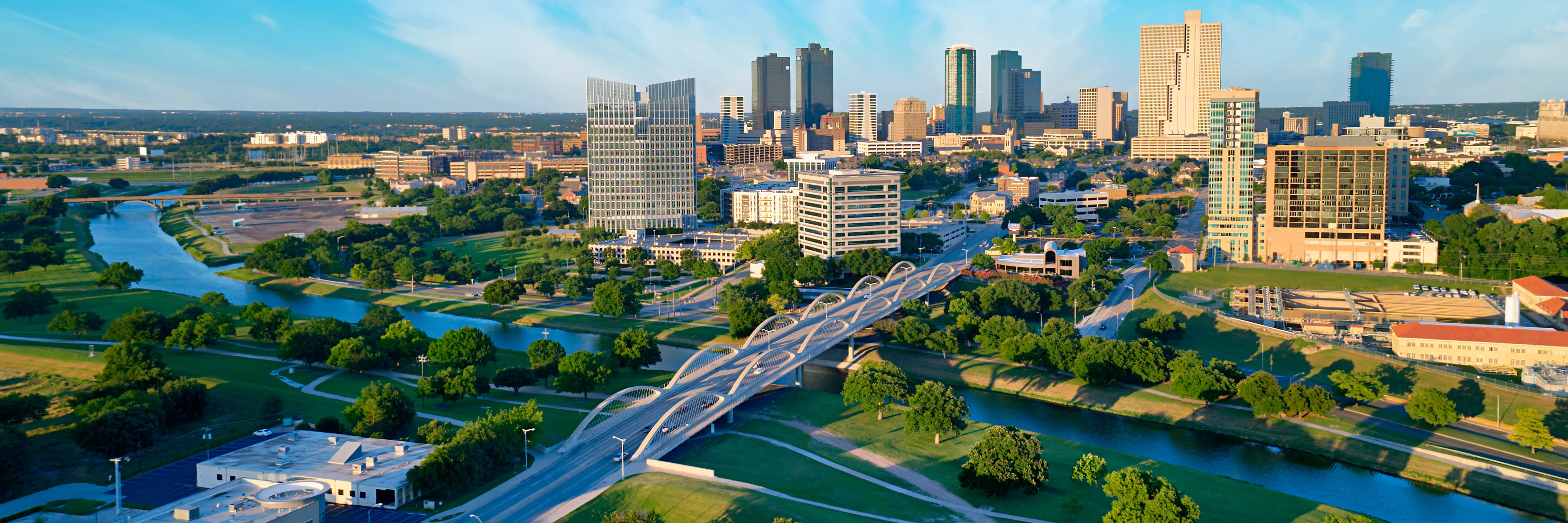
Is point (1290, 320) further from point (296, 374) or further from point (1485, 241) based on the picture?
point (296, 374)

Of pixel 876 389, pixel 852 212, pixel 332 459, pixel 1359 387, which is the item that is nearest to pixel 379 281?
pixel 852 212

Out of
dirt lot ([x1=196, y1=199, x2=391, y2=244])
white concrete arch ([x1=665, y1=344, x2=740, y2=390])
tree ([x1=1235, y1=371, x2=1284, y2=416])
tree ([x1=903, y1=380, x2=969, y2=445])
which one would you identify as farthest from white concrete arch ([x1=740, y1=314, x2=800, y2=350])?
dirt lot ([x1=196, y1=199, x2=391, y2=244])

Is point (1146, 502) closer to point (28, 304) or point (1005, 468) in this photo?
point (1005, 468)

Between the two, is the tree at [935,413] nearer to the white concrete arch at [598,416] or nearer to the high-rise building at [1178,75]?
the white concrete arch at [598,416]

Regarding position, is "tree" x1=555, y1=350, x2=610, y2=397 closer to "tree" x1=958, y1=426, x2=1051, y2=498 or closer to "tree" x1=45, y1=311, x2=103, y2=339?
"tree" x1=958, y1=426, x2=1051, y2=498

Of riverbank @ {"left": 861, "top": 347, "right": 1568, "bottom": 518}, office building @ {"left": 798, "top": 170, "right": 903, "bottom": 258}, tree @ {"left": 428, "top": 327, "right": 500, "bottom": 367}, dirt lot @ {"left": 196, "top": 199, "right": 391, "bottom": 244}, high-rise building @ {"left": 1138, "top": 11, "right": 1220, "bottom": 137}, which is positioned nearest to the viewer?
riverbank @ {"left": 861, "top": 347, "right": 1568, "bottom": 518}

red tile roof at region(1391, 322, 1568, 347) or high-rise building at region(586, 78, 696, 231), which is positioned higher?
high-rise building at region(586, 78, 696, 231)

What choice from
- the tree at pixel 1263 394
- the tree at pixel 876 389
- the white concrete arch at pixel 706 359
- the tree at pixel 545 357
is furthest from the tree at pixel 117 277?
the tree at pixel 1263 394

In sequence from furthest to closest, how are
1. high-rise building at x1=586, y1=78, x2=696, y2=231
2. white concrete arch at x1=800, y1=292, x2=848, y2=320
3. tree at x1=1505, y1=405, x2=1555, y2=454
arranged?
1. high-rise building at x1=586, y1=78, x2=696, y2=231
2. white concrete arch at x1=800, y1=292, x2=848, y2=320
3. tree at x1=1505, y1=405, x2=1555, y2=454

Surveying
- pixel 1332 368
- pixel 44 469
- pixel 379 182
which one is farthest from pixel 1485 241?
pixel 379 182
